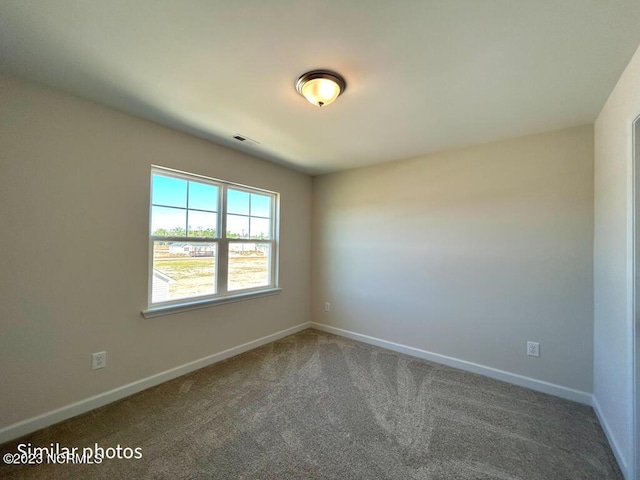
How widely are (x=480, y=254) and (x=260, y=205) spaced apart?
8.77 feet

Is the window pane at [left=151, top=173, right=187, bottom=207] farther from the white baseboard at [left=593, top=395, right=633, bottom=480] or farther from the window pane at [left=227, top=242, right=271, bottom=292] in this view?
the white baseboard at [left=593, top=395, right=633, bottom=480]

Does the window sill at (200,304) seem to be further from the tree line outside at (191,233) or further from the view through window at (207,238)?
the tree line outside at (191,233)

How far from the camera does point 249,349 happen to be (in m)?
3.19

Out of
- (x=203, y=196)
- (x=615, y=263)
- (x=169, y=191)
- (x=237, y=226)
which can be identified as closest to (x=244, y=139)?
(x=203, y=196)

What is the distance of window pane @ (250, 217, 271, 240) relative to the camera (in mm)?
3387

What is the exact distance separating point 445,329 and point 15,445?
11.8 ft

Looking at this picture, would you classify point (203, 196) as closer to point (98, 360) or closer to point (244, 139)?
point (244, 139)

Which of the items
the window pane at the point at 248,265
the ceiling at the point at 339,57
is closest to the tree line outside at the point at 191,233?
the window pane at the point at 248,265

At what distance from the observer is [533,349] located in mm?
2434

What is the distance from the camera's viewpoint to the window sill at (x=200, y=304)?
2.38 m

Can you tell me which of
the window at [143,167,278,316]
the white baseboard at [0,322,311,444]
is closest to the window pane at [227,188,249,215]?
the window at [143,167,278,316]

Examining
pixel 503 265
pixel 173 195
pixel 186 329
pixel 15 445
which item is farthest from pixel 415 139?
pixel 15 445

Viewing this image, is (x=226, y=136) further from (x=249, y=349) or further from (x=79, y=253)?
(x=249, y=349)

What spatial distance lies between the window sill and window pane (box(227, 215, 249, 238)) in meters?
0.72
